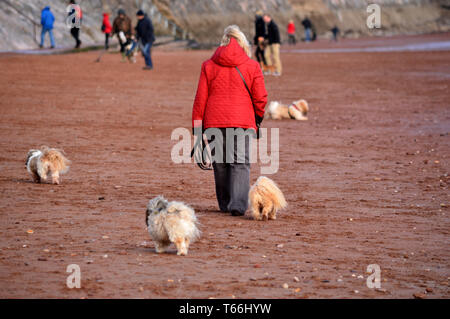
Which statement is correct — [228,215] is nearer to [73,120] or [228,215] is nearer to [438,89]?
[73,120]

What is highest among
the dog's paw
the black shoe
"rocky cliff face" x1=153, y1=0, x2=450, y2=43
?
"rocky cliff face" x1=153, y1=0, x2=450, y2=43

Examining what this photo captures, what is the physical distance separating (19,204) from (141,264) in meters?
3.26

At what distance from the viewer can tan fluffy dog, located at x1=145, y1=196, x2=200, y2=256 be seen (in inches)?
291

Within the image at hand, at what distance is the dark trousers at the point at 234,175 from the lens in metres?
9.61

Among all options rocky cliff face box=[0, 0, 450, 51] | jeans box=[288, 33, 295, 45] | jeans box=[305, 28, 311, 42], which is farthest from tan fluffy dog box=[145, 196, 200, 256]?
jeans box=[305, 28, 311, 42]

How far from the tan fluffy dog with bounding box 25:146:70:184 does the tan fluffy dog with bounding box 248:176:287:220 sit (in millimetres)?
3016

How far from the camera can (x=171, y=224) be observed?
290 inches

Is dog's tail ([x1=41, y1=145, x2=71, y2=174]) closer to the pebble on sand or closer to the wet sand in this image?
the wet sand

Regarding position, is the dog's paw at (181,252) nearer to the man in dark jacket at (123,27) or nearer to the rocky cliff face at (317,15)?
the man in dark jacket at (123,27)

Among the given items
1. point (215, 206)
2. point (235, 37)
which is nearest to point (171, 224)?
point (235, 37)

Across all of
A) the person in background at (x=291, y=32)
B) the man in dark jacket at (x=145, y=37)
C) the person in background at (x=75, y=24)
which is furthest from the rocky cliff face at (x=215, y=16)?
the man in dark jacket at (x=145, y=37)

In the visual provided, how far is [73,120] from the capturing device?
60.0 ft

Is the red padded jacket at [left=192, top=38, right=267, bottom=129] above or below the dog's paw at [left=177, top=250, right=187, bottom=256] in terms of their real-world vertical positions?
above

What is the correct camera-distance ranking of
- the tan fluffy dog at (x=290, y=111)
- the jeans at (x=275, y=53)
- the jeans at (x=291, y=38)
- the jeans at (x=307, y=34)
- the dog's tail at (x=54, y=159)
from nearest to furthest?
the dog's tail at (x=54, y=159) < the tan fluffy dog at (x=290, y=111) < the jeans at (x=275, y=53) < the jeans at (x=291, y=38) < the jeans at (x=307, y=34)
